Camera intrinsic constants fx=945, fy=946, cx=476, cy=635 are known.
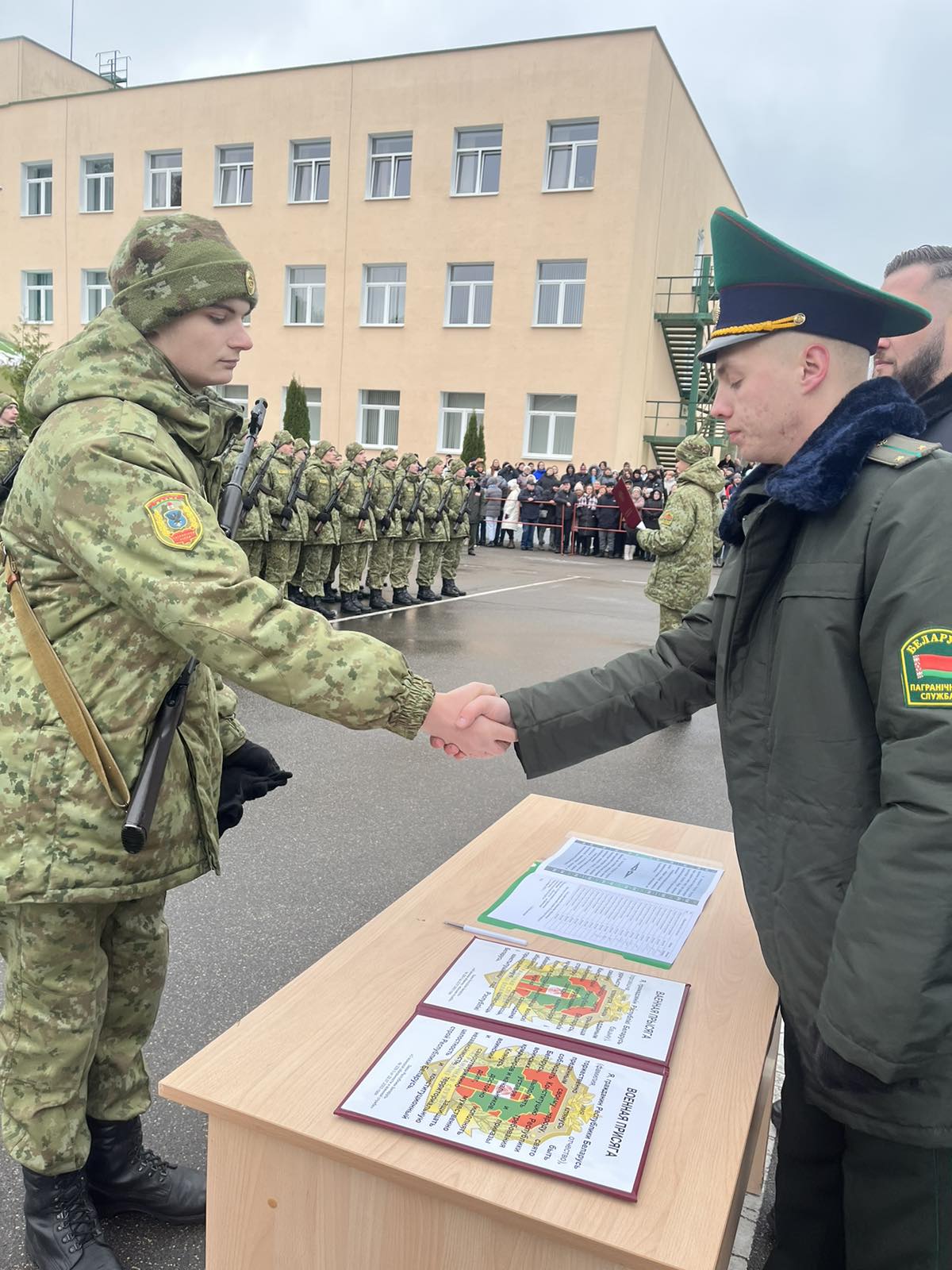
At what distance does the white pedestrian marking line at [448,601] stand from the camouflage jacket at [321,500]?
0.98 metres

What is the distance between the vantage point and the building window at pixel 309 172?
2444 centimetres

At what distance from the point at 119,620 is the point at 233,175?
90.2 feet

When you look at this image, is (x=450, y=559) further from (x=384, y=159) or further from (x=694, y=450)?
(x=384, y=159)

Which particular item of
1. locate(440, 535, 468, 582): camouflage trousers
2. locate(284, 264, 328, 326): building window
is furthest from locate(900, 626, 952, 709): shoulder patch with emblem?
locate(284, 264, 328, 326): building window

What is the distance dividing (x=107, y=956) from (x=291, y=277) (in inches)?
1014

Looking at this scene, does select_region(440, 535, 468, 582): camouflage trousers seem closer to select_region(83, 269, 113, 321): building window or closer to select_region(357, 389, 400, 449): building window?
select_region(357, 389, 400, 449): building window

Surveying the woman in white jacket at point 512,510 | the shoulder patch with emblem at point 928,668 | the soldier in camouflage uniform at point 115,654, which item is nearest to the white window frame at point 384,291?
the woman in white jacket at point 512,510

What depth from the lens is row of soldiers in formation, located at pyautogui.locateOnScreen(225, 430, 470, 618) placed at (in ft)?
34.9

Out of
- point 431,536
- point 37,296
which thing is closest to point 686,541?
point 431,536

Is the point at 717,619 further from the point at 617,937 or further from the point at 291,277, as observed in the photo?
the point at 291,277

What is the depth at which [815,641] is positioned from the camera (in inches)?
55.2

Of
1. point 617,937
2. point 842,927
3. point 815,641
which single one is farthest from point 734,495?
point 617,937

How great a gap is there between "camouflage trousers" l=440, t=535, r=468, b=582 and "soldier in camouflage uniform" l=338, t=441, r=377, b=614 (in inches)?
65.4

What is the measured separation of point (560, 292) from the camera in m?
22.5
